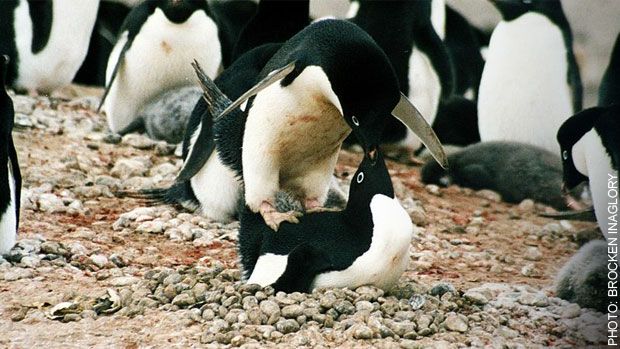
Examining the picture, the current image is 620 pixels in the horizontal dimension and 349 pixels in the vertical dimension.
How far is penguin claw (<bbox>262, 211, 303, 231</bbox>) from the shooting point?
2368 millimetres

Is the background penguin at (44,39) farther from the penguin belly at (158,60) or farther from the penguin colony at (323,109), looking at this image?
the penguin belly at (158,60)

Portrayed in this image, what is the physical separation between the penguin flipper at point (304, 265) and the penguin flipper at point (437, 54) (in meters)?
2.43

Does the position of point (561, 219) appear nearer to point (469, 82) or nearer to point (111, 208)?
point (111, 208)

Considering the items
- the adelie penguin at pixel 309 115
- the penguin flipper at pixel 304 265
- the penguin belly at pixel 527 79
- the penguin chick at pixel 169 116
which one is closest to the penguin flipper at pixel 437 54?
the penguin belly at pixel 527 79

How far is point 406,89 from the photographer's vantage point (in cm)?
443

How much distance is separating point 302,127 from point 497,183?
158 centimetres

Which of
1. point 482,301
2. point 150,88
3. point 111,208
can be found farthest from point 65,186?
point 482,301

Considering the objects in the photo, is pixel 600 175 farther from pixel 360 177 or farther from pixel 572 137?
pixel 360 177

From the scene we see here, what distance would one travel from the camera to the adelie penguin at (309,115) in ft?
7.31

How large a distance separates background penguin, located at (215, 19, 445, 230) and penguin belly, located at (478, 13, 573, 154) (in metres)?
1.77

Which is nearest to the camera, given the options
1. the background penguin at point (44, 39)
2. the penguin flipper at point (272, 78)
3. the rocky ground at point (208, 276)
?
the rocky ground at point (208, 276)

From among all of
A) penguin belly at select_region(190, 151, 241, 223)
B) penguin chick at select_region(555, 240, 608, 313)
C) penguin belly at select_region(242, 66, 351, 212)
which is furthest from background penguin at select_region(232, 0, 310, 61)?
penguin chick at select_region(555, 240, 608, 313)

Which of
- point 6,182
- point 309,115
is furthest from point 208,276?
point 6,182

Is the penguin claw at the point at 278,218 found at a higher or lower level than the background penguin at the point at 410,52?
higher
